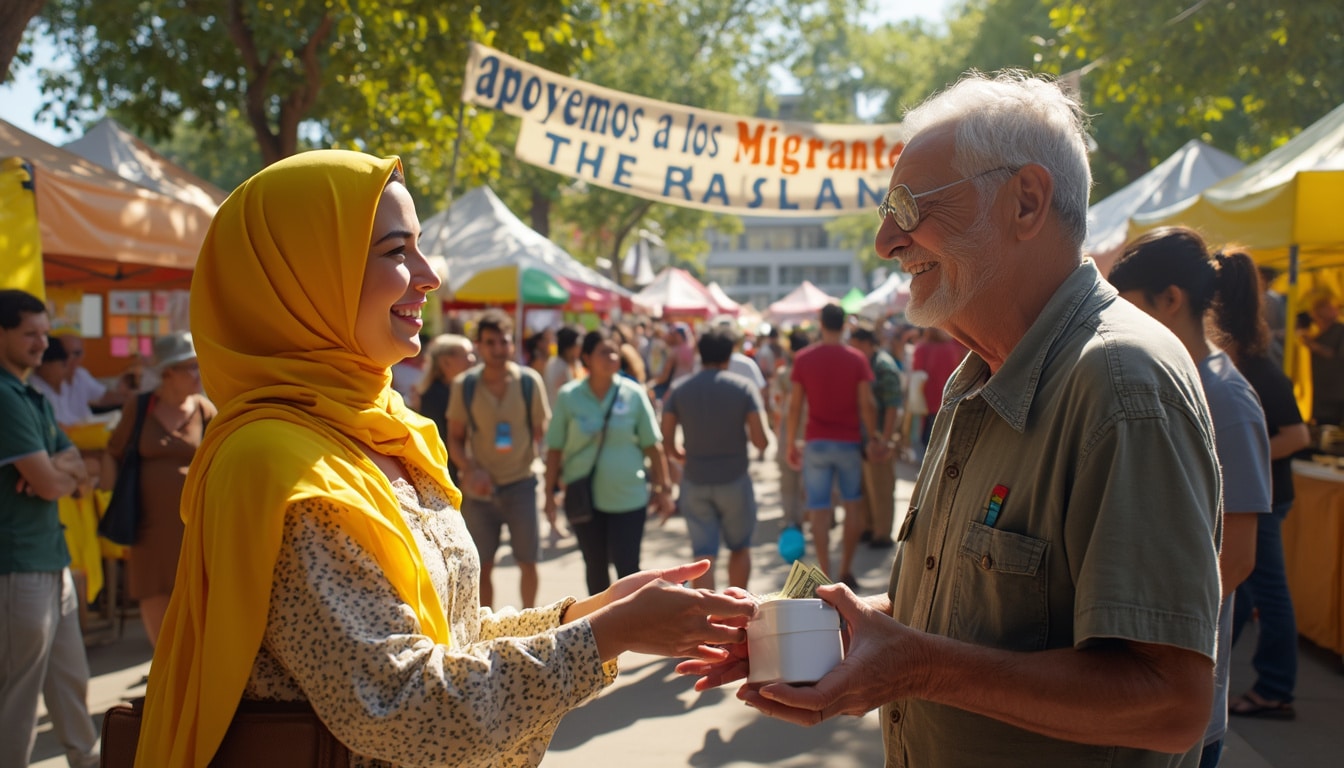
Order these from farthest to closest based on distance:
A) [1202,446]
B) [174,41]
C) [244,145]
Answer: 1. [244,145]
2. [174,41]
3. [1202,446]

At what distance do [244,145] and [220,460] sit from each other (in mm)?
27162

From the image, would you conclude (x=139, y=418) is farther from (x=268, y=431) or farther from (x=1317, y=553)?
(x=1317, y=553)

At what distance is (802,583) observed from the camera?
2146mm

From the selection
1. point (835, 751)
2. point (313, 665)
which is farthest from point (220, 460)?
point (835, 751)

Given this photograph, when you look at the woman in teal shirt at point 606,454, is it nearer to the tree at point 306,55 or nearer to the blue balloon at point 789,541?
the blue balloon at point 789,541

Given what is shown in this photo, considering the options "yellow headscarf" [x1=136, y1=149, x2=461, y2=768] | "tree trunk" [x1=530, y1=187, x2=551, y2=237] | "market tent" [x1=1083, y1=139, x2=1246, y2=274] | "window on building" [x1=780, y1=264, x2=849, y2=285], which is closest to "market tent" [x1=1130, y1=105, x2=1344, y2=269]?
"market tent" [x1=1083, y1=139, x2=1246, y2=274]

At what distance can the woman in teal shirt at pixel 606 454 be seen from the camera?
6891 mm

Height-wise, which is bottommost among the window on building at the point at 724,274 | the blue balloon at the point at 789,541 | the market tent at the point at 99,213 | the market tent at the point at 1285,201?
the blue balloon at the point at 789,541

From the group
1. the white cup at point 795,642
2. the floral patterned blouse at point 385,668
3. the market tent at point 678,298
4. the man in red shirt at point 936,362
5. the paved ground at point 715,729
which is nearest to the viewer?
the floral patterned blouse at point 385,668

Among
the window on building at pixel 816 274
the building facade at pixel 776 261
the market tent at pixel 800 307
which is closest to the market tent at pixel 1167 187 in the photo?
the market tent at pixel 800 307

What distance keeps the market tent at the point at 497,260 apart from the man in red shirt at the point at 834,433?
704 centimetres

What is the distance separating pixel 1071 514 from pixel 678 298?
27859 mm

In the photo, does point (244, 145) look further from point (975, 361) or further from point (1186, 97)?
point (975, 361)

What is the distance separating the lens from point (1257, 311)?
13.1 ft
